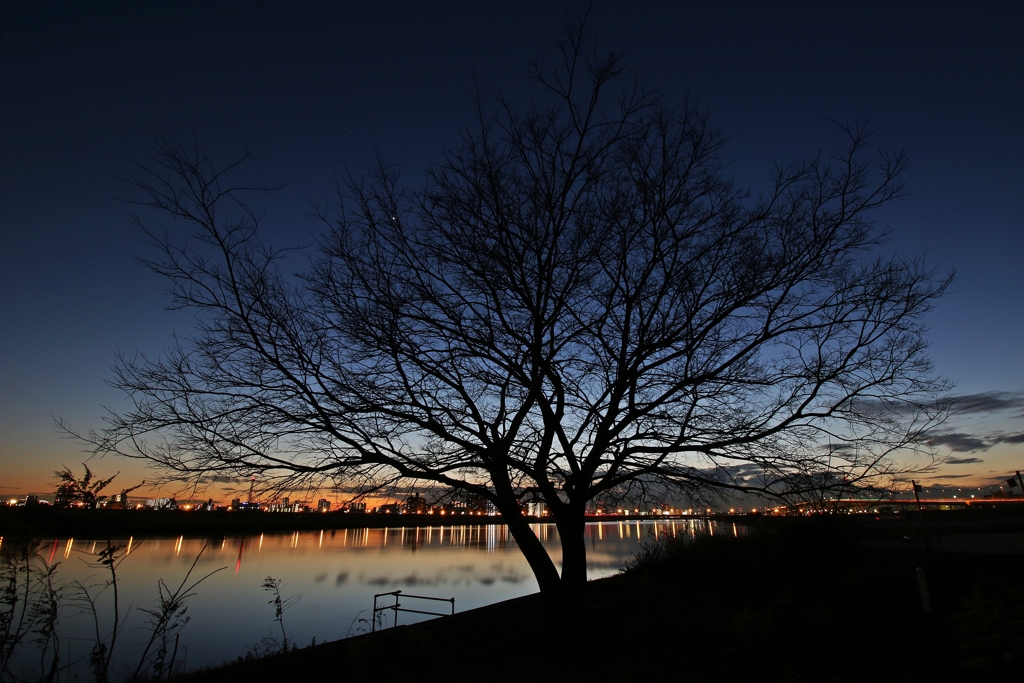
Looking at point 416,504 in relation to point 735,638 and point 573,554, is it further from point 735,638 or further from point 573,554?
point 735,638

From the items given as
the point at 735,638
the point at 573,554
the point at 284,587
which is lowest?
the point at 284,587

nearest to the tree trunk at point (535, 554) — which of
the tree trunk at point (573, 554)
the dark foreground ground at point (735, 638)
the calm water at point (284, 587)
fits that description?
the tree trunk at point (573, 554)

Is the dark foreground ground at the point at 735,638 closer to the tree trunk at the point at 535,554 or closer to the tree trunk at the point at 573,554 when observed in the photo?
the tree trunk at the point at 573,554

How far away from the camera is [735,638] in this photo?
775 cm

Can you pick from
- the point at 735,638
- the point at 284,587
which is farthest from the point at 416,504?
the point at 284,587

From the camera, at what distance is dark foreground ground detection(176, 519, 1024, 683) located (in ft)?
20.0

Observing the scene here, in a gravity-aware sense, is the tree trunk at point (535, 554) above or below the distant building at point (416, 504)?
below

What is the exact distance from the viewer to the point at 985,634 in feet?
19.7

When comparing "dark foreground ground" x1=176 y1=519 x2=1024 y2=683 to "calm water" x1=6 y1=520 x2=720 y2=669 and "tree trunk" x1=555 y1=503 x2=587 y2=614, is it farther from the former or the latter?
"calm water" x1=6 y1=520 x2=720 y2=669

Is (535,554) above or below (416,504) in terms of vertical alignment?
below

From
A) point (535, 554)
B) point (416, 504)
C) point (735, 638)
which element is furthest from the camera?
point (535, 554)

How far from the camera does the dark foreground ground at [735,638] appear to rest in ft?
20.0

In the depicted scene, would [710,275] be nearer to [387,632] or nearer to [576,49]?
[576,49]

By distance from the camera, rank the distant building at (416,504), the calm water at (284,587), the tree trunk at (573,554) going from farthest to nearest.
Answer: the calm water at (284,587) < the tree trunk at (573,554) < the distant building at (416,504)
